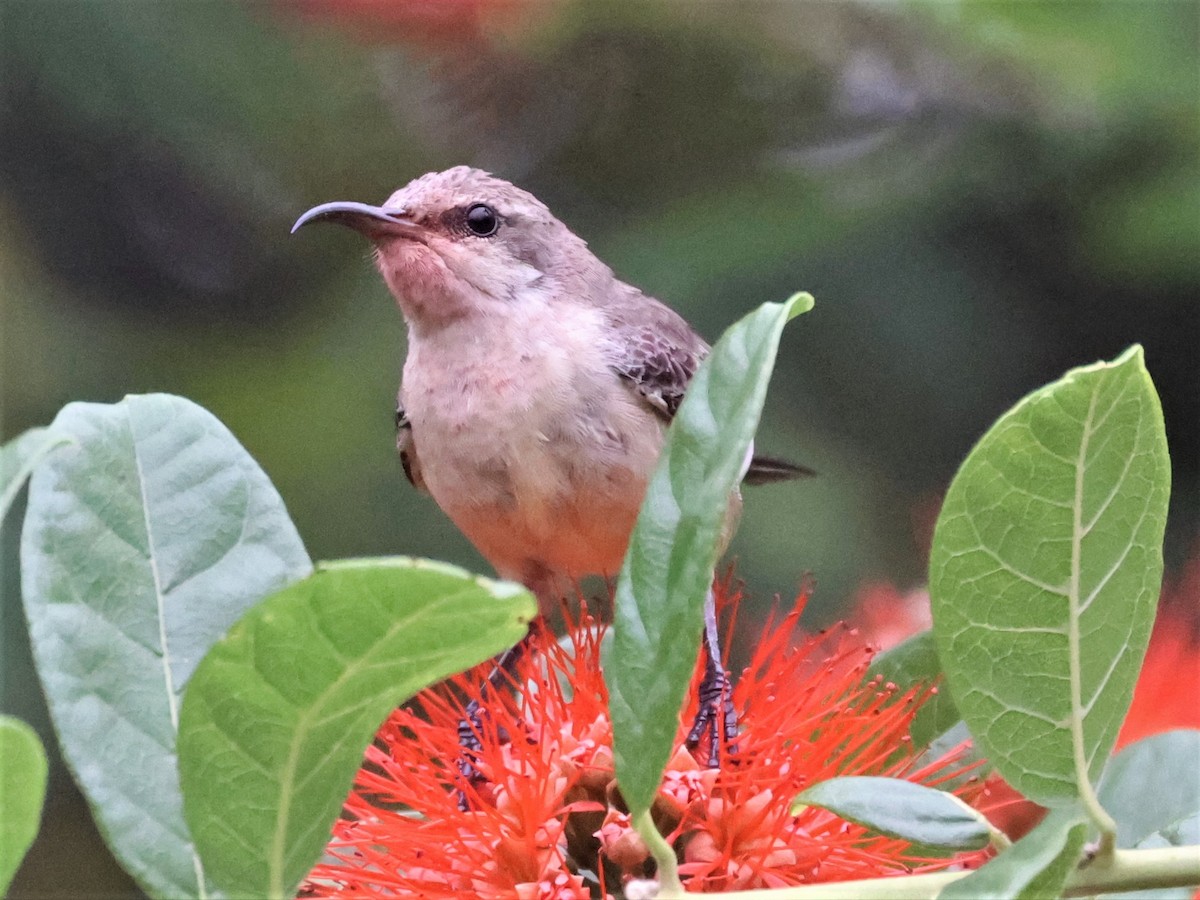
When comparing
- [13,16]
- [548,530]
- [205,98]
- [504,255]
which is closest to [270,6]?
[205,98]

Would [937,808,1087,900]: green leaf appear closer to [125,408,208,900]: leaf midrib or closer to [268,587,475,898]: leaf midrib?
[268,587,475,898]: leaf midrib

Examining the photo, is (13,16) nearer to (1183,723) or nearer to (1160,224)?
(1160,224)

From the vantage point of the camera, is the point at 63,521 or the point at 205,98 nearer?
the point at 63,521

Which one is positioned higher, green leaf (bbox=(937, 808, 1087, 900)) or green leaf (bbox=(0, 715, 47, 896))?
green leaf (bbox=(937, 808, 1087, 900))

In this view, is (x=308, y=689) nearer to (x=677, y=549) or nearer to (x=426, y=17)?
(x=677, y=549)

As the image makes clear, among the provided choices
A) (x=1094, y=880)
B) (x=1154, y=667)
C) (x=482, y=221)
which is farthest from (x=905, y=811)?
(x=482, y=221)

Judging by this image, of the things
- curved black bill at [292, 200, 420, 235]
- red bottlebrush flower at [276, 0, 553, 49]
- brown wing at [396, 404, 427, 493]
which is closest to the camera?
curved black bill at [292, 200, 420, 235]

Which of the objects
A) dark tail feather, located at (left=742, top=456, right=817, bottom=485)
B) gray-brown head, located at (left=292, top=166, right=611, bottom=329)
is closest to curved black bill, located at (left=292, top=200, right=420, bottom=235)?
gray-brown head, located at (left=292, top=166, right=611, bottom=329)
